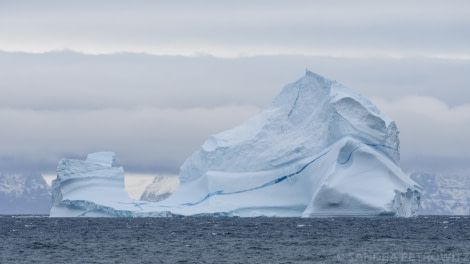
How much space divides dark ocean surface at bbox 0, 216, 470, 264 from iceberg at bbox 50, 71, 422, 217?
2568 mm

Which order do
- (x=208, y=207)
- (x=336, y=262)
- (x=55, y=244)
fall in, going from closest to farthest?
(x=336, y=262)
(x=55, y=244)
(x=208, y=207)

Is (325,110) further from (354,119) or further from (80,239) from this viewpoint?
(80,239)

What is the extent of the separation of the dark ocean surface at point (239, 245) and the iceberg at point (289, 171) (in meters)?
2.57

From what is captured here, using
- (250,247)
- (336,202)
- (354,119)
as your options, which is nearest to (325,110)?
(354,119)

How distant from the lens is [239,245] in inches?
1790

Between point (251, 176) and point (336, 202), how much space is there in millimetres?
7243

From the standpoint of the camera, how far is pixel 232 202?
6731 centimetres

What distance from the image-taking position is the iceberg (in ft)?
206

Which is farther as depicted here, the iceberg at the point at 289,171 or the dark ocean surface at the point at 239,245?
the iceberg at the point at 289,171

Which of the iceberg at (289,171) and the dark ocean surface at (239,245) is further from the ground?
the iceberg at (289,171)

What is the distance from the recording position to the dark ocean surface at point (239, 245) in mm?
38156

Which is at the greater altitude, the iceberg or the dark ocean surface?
the iceberg

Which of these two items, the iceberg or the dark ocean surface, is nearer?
the dark ocean surface

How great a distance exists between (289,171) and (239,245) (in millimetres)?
21269
